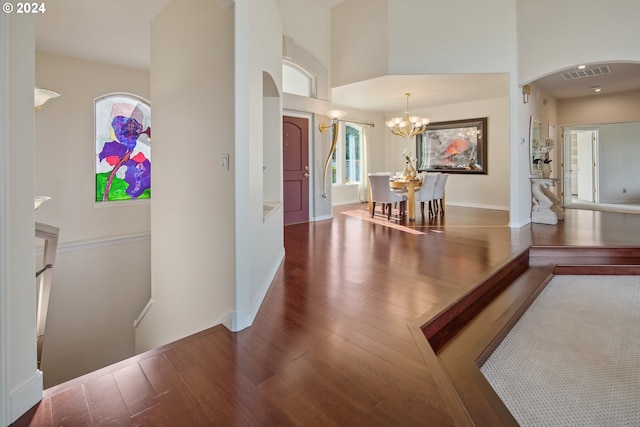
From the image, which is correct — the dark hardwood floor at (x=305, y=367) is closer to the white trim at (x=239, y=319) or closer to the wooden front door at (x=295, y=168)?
the white trim at (x=239, y=319)

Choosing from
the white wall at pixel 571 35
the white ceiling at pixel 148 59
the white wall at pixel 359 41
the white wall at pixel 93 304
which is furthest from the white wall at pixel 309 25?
the white wall at pixel 93 304

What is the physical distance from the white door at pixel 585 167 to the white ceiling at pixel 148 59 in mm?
2326

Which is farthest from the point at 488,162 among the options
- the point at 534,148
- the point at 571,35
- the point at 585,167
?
the point at 585,167

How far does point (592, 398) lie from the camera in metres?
1.89

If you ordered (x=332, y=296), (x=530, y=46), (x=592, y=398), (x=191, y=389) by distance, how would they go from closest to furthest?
(x=191, y=389) < (x=592, y=398) < (x=332, y=296) < (x=530, y=46)

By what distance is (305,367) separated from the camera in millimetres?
1878

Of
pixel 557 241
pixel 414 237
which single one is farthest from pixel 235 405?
pixel 557 241

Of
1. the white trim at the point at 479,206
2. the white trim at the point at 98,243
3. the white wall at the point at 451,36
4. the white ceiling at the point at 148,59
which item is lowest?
the white trim at the point at 98,243

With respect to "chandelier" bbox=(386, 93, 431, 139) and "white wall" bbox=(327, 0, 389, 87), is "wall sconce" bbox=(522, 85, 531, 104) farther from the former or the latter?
"white wall" bbox=(327, 0, 389, 87)

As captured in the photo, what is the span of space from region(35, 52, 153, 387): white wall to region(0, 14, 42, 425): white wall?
3.95 meters

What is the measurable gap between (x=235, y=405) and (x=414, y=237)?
13.2 feet

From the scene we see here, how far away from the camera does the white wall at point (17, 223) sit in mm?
1432

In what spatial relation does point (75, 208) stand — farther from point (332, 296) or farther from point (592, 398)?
point (592, 398)

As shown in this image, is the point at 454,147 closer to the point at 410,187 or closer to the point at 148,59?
the point at 410,187
